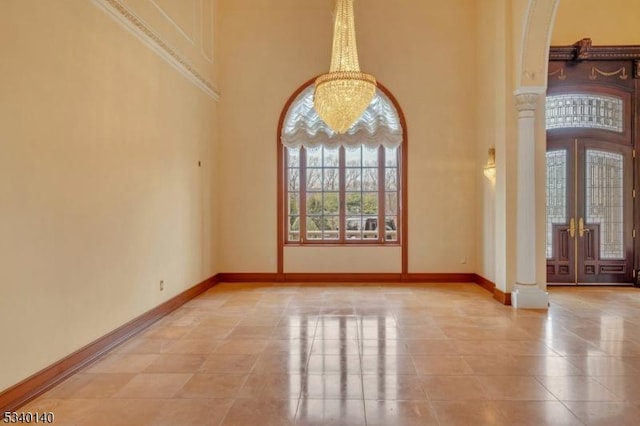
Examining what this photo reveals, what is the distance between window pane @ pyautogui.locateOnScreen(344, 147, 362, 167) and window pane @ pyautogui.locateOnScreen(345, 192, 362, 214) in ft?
1.84

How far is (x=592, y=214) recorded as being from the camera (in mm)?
6855

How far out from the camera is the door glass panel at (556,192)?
6875 millimetres

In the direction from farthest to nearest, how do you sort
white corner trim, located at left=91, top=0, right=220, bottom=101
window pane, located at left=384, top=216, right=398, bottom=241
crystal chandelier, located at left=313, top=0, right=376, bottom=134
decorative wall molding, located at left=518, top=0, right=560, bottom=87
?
window pane, located at left=384, top=216, right=398, bottom=241 → decorative wall molding, located at left=518, top=0, right=560, bottom=87 → crystal chandelier, located at left=313, top=0, right=376, bottom=134 → white corner trim, located at left=91, top=0, right=220, bottom=101

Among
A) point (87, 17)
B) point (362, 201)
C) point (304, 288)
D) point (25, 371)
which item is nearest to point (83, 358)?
point (25, 371)

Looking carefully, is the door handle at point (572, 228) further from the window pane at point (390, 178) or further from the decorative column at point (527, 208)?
the window pane at point (390, 178)

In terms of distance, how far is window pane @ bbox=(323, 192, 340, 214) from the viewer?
297 inches

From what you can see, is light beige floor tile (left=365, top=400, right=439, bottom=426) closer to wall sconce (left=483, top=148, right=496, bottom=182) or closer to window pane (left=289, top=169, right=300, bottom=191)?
wall sconce (left=483, top=148, right=496, bottom=182)

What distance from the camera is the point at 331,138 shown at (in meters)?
7.36

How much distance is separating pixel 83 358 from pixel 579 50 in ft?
26.9

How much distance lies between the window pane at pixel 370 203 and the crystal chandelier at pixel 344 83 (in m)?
2.54

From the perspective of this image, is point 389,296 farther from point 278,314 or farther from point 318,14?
point 318,14

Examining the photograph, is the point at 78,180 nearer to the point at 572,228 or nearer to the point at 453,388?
the point at 453,388

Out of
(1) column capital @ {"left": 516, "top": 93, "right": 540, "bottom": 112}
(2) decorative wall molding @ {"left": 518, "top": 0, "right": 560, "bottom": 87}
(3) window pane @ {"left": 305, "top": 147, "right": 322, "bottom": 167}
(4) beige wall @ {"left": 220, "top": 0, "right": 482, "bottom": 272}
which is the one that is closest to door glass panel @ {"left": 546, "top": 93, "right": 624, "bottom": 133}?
(4) beige wall @ {"left": 220, "top": 0, "right": 482, "bottom": 272}

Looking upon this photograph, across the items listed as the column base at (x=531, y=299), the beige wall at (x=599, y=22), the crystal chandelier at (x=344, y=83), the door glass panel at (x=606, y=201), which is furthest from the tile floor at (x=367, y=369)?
the beige wall at (x=599, y=22)
